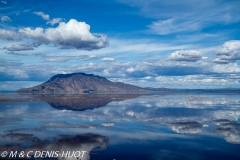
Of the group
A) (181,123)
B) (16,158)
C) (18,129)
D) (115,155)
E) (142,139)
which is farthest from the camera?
(181,123)

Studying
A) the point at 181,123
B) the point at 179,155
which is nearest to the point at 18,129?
the point at 179,155

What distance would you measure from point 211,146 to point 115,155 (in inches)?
633

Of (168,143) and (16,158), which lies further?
(168,143)

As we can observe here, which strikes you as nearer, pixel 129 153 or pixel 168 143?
pixel 129 153

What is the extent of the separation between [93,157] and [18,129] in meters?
25.0

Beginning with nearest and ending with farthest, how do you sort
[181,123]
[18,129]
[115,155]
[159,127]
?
[115,155], [18,129], [159,127], [181,123]

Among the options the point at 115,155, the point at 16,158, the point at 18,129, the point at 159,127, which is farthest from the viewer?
the point at 159,127

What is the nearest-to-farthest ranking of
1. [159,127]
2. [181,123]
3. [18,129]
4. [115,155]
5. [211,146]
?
[115,155]
[211,146]
[18,129]
[159,127]
[181,123]

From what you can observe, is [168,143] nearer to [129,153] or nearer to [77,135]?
[129,153]

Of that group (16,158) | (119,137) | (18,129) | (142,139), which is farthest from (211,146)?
(18,129)

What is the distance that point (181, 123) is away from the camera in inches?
2217

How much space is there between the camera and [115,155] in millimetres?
32031

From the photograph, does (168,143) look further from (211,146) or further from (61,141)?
(61,141)

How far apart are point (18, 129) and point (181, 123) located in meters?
37.7
